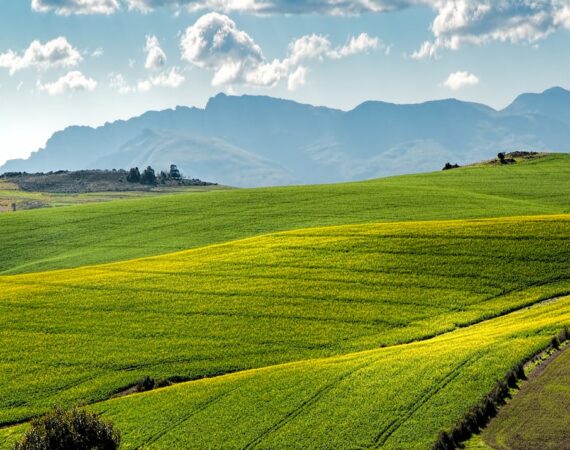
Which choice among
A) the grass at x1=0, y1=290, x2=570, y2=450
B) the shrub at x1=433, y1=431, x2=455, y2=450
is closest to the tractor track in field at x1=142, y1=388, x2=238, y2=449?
the grass at x1=0, y1=290, x2=570, y2=450

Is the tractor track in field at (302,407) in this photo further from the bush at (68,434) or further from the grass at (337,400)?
the bush at (68,434)

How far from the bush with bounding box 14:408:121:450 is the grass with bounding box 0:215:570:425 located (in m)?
7.87

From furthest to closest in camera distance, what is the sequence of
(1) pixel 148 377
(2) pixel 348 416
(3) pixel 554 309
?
1. (3) pixel 554 309
2. (1) pixel 148 377
3. (2) pixel 348 416

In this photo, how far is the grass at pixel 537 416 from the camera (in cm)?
2519

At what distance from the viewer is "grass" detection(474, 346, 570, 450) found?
25188mm

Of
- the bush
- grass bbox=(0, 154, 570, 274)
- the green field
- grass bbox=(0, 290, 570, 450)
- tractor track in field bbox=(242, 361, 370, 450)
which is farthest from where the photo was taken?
grass bbox=(0, 154, 570, 274)

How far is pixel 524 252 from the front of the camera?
54125 mm

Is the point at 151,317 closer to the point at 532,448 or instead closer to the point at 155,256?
the point at 155,256

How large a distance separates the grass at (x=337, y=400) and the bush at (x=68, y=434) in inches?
95.4

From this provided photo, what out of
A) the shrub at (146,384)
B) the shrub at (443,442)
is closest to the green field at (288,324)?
the shrub at (443,442)

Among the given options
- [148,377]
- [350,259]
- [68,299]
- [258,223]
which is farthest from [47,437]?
[258,223]

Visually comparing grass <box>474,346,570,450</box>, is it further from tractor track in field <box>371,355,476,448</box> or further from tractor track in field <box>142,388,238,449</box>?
tractor track in field <box>142,388,238,449</box>

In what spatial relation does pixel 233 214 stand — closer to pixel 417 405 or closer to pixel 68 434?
pixel 417 405

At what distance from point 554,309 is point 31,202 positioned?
156m
